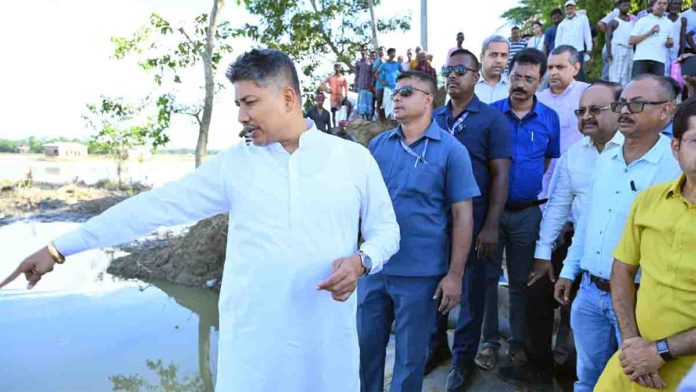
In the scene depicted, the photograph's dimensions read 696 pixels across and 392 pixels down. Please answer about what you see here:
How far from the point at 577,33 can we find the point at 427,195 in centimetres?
607

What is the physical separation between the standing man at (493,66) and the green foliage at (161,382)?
5.14 meters

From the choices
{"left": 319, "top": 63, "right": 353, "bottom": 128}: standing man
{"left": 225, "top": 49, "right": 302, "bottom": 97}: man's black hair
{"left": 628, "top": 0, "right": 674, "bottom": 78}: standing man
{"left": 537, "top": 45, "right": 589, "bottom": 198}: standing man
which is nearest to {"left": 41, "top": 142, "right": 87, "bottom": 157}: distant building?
{"left": 319, "top": 63, "right": 353, "bottom": 128}: standing man

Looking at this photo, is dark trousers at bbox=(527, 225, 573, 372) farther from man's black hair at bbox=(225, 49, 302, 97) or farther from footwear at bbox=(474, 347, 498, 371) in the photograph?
man's black hair at bbox=(225, 49, 302, 97)

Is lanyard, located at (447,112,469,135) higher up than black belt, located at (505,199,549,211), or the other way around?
lanyard, located at (447,112,469,135)

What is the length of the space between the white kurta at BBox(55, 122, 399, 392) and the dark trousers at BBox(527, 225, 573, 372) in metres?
1.78

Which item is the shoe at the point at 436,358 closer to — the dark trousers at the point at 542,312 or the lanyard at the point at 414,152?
the dark trousers at the point at 542,312

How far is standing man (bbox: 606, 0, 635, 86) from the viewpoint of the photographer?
294 inches

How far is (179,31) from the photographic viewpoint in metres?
13.5

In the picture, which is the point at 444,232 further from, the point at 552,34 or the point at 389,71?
the point at 389,71

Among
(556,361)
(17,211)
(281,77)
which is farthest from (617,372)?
(17,211)

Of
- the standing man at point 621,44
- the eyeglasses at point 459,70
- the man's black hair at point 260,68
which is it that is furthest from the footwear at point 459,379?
the standing man at point 621,44

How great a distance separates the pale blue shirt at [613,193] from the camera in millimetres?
2309

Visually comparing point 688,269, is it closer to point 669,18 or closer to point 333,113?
point 669,18

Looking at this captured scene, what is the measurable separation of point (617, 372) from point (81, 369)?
703 centimetres
